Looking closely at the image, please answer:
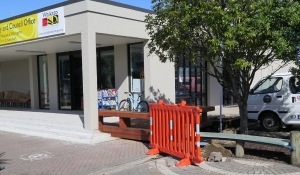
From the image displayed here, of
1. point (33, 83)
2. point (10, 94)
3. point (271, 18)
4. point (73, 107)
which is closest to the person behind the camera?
point (271, 18)

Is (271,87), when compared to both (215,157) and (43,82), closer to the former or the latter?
(215,157)

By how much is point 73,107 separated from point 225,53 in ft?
32.5

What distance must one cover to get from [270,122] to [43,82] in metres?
11.4

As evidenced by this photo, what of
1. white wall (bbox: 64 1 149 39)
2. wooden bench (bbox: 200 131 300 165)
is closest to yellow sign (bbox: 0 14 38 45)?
white wall (bbox: 64 1 149 39)

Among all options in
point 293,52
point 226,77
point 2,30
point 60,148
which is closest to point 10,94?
point 2,30

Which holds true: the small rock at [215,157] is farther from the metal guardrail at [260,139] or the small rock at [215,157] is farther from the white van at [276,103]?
the white van at [276,103]

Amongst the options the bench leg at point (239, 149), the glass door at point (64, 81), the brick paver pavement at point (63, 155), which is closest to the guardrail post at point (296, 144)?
the bench leg at point (239, 149)

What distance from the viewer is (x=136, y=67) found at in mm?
13906

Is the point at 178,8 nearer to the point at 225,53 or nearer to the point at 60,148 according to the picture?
the point at 225,53

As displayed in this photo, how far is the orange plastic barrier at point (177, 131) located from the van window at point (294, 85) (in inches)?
186

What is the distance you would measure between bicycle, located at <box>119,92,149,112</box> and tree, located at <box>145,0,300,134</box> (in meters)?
4.61

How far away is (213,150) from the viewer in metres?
7.54

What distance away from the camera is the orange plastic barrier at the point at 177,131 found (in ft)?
22.6

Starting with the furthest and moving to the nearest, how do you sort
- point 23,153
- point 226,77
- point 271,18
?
point 226,77 < point 23,153 < point 271,18
